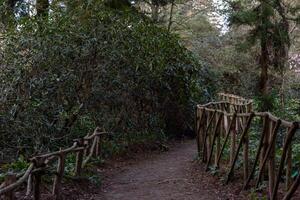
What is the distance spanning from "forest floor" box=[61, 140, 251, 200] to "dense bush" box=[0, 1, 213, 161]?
1560mm

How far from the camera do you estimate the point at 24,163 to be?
7.79 metres

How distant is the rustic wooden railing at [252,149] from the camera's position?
5.83 m

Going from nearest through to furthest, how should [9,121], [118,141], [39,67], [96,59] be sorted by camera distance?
[9,121]
[39,67]
[96,59]
[118,141]

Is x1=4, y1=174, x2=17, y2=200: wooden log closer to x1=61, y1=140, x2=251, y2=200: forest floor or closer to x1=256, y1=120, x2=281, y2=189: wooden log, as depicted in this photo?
x1=61, y1=140, x2=251, y2=200: forest floor

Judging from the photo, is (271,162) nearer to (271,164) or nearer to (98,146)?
(271,164)

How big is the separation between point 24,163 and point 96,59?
454 centimetres

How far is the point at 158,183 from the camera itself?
340 inches

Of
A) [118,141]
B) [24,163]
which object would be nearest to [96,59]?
[118,141]

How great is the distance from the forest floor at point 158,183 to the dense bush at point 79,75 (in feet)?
5.12

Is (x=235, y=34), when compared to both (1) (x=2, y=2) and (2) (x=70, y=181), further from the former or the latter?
(2) (x=70, y=181)

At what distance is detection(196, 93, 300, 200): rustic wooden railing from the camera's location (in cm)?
583

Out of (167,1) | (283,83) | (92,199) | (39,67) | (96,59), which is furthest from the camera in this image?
(283,83)

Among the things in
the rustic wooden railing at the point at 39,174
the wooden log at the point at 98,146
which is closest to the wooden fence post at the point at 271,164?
the rustic wooden railing at the point at 39,174

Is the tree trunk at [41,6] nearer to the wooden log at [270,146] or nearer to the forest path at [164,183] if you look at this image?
the forest path at [164,183]
